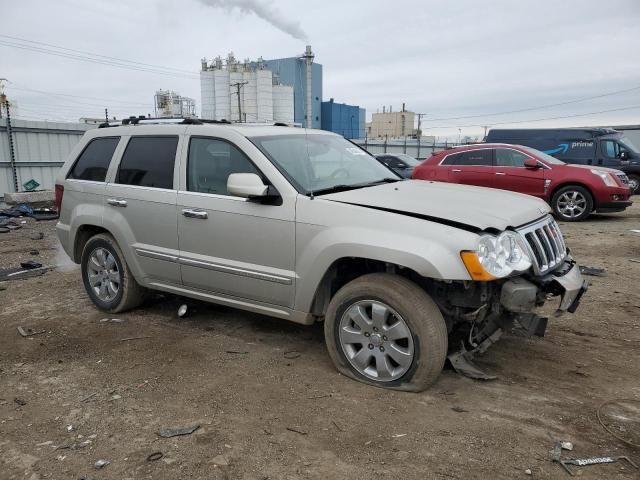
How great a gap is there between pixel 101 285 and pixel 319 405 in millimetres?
2974

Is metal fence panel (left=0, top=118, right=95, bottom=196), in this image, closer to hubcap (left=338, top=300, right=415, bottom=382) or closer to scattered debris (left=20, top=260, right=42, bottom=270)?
scattered debris (left=20, top=260, right=42, bottom=270)

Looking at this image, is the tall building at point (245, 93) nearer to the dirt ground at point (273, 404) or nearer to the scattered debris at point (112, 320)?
the scattered debris at point (112, 320)

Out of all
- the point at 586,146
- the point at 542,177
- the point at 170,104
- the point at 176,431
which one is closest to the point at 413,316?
the point at 176,431

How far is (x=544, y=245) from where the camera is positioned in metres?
3.58

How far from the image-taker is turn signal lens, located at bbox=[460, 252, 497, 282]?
9.91 ft

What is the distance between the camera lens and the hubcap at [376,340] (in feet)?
10.9

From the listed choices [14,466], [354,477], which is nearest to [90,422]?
Result: [14,466]

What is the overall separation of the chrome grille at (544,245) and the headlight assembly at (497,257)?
0.11 meters

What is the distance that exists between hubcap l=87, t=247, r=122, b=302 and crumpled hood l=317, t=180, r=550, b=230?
2.52m

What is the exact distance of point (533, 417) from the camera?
311 cm

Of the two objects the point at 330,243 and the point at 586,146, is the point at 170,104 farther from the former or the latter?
the point at 330,243

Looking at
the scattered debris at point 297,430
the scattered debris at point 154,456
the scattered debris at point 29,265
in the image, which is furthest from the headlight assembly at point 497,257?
the scattered debris at point 29,265

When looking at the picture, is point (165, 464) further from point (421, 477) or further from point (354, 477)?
point (421, 477)

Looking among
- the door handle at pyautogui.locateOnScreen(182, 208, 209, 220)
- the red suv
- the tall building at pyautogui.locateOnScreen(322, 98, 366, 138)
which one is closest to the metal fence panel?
the red suv
